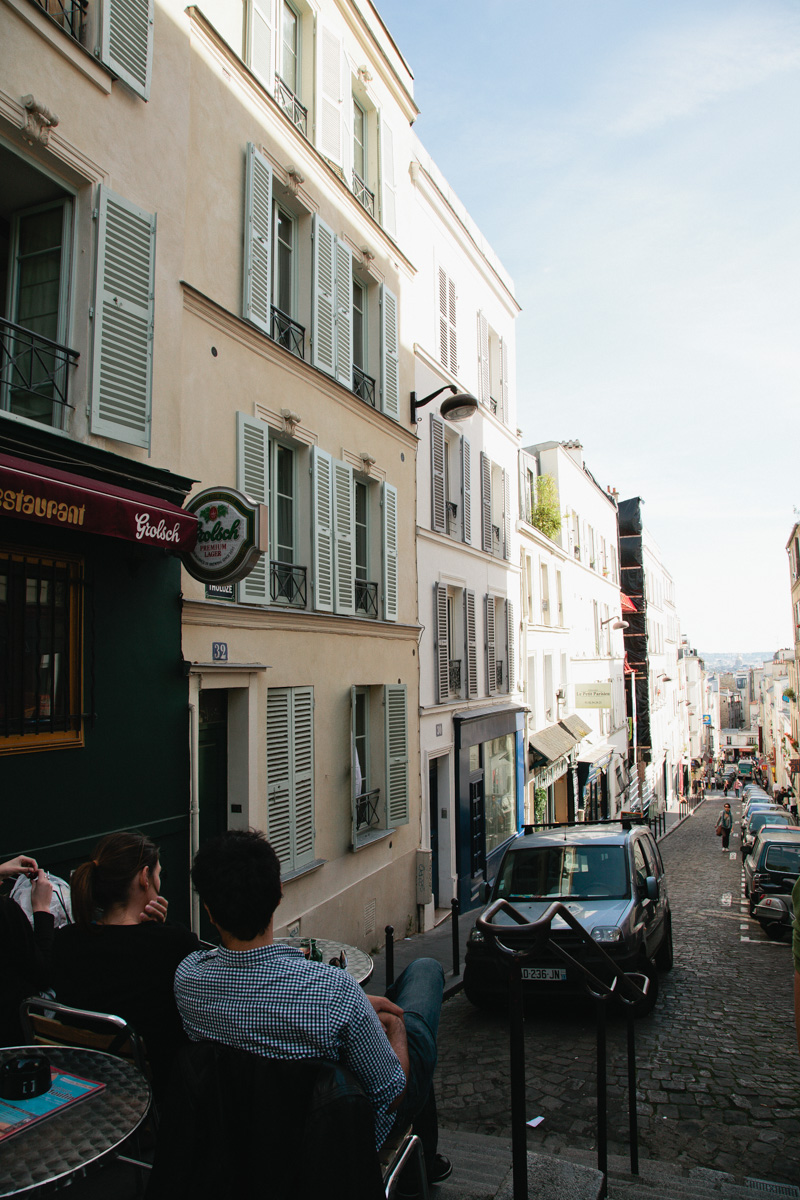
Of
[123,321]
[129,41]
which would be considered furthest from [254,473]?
[129,41]

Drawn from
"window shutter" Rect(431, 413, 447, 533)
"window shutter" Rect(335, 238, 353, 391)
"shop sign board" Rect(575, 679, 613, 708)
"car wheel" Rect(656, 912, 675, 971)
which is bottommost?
"car wheel" Rect(656, 912, 675, 971)

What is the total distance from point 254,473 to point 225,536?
212cm

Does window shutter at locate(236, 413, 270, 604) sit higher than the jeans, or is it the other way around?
window shutter at locate(236, 413, 270, 604)

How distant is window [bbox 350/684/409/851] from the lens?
11.3 meters

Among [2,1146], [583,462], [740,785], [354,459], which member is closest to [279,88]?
[354,459]

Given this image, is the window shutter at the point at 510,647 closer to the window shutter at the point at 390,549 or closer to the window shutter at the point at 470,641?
the window shutter at the point at 470,641

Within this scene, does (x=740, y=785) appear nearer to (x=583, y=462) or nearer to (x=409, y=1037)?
(x=583, y=462)

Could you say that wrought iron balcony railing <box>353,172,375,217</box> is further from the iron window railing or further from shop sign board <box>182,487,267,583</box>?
shop sign board <box>182,487,267,583</box>

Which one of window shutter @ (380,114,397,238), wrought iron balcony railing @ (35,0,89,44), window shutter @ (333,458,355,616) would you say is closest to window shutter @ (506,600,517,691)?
window shutter @ (333,458,355,616)

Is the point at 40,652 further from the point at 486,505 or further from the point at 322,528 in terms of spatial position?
the point at 486,505

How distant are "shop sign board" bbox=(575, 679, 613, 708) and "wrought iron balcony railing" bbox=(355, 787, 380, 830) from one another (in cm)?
1499

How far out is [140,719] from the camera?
21.6ft

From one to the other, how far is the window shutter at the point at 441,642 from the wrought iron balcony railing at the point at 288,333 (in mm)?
5435

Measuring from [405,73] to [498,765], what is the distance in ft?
43.5
